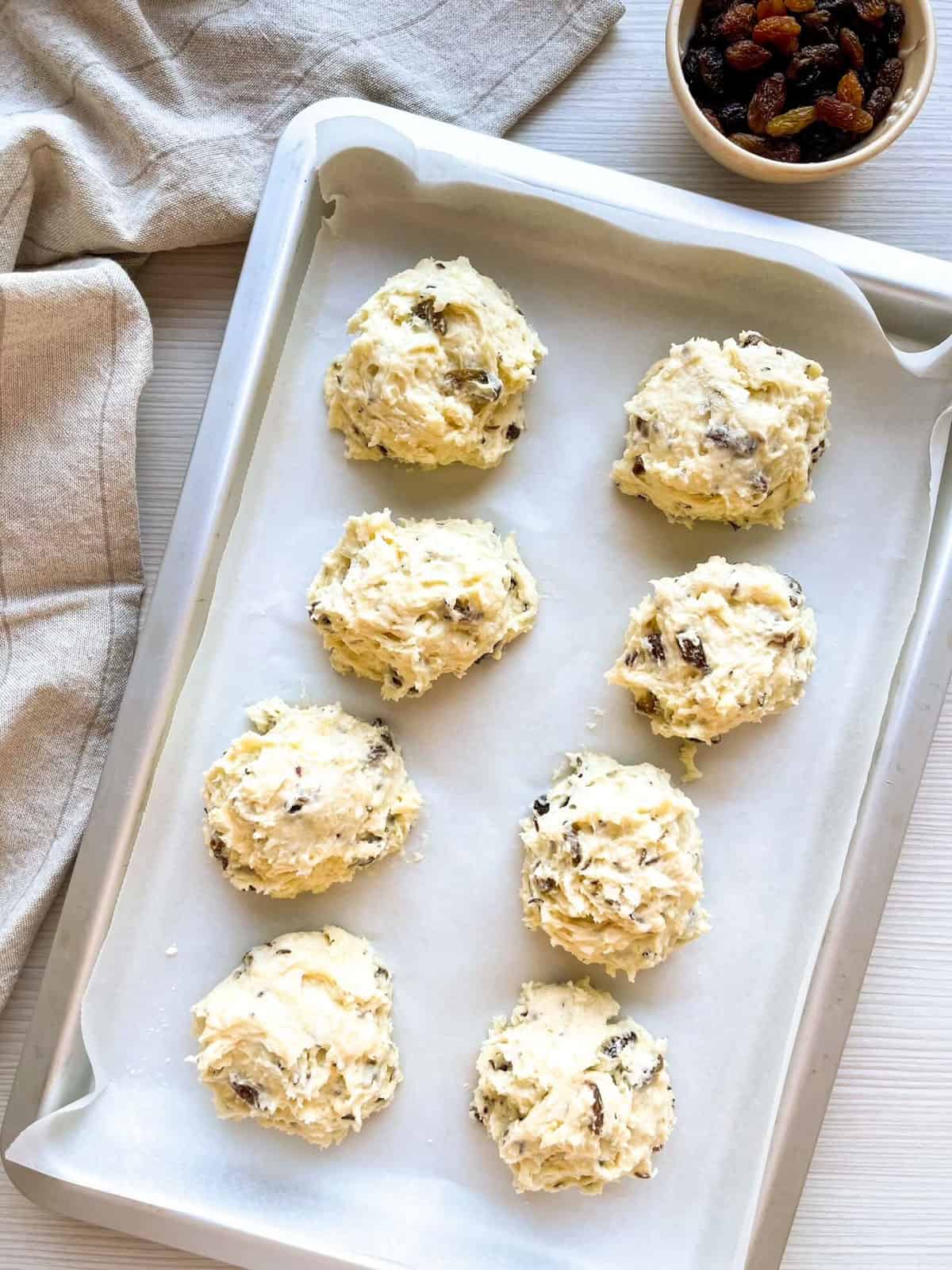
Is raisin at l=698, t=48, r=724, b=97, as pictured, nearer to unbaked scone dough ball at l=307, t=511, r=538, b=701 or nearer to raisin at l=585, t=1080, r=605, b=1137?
unbaked scone dough ball at l=307, t=511, r=538, b=701

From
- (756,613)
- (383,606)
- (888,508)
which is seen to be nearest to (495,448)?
(383,606)

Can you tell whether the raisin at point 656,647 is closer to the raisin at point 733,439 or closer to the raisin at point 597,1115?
the raisin at point 733,439

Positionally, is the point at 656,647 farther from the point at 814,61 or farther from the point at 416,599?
the point at 814,61

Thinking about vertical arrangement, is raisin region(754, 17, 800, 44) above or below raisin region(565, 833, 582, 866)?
above

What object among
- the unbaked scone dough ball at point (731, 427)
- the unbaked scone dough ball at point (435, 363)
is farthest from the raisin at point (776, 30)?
the unbaked scone dough ball at point (435, 363)

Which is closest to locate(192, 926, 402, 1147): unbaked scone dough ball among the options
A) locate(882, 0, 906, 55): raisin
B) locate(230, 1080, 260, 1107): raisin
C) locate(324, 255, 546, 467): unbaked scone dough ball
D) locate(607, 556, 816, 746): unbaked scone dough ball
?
locate(230, 1080, 260, 1107): raisin

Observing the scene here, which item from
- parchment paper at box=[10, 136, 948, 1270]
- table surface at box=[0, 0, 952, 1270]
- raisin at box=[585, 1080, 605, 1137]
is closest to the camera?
raisin at box=[585, 1080, 605, 1137]
